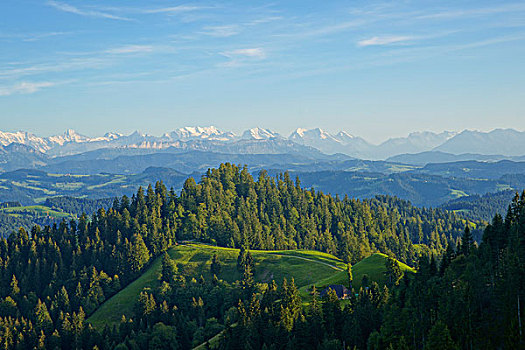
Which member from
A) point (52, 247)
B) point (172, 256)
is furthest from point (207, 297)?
point (52, 247)

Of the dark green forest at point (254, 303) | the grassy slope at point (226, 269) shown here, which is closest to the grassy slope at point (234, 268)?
the grassy slope at point (226, 269)

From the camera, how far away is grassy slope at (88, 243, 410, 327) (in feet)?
503

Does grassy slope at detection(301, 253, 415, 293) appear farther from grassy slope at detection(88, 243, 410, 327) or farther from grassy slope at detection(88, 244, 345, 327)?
grassy slope at detection(88, 244, 345, 327)

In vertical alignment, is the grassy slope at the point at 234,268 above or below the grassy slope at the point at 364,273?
below

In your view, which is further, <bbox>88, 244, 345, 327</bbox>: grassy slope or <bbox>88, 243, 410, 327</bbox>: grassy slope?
<bbox>88, 244, 345, 327</bbox>: grassy slope

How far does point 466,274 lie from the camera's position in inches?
3511

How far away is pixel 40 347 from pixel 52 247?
58496 mm

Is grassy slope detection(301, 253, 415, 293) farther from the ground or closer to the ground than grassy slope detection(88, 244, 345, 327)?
farther from the ground

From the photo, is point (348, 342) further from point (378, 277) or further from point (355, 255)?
point (355, 255)

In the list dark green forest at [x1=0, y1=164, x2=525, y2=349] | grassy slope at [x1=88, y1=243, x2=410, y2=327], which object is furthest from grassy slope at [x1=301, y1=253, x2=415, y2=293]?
dark green forest at [x1=0, y1=164, x2=525, y2=349]

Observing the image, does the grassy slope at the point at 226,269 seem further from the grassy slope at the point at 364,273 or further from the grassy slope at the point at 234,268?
the grassy slope at the point at 364,273

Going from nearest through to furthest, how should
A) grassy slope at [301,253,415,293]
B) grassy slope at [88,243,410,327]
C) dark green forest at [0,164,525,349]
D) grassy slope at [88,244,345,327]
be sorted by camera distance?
1. dark green forest at [0,164,525,349]
2. grassy slope at [301,253,415,293]
3. grassy slope at [88,243,410,327]
4. grassy slope at [88,244,345,327]

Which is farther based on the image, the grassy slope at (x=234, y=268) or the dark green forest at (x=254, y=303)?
the grassy slope at (x=234, y=268)

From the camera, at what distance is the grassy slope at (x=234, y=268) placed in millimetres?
153375
